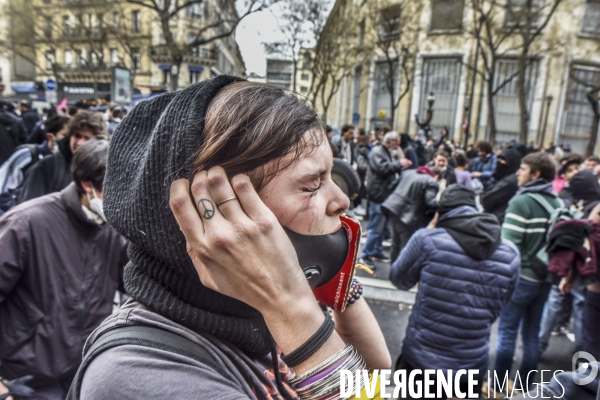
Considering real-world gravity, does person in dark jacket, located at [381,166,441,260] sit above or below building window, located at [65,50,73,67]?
below

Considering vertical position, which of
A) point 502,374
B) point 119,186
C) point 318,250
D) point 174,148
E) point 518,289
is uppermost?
point 174,148

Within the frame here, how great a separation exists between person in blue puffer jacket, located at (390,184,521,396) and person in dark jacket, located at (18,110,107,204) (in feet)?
10.4

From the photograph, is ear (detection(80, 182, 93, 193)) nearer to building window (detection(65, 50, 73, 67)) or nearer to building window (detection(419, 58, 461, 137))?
building window (detection(419, 58, 461, 137))

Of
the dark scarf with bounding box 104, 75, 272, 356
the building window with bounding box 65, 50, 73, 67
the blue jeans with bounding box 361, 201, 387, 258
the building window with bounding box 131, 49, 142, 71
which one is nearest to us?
the dark scarf with bounding box 104, 75, 272, 356

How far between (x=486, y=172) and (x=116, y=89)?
9.70 m

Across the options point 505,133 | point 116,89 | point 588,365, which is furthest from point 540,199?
point 505,133

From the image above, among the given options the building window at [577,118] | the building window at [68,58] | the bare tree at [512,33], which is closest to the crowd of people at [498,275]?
the bare tree at [512,33]

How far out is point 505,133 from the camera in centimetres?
3219

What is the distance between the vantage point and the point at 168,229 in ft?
3.00

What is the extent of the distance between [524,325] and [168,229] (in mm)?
3946

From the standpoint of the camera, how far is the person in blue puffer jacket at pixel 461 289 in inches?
104

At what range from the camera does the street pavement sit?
424cm

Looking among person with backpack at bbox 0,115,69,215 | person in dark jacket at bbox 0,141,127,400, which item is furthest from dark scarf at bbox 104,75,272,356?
person with backpack at bbox 0,115,69,215

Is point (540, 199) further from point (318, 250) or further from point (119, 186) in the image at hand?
point (119, 186)
